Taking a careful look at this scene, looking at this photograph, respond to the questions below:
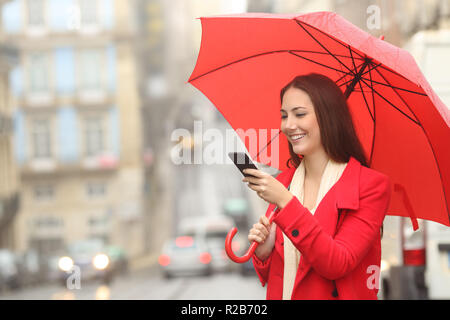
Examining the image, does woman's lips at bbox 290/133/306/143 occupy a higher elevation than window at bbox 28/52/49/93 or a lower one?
lower

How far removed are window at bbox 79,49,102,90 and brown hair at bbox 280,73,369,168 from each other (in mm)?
32367

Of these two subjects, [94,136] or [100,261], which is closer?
[100,261]

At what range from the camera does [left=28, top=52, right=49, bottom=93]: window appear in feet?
107

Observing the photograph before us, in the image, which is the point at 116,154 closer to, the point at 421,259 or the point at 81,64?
the point at 81,64

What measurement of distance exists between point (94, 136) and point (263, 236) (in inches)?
1263

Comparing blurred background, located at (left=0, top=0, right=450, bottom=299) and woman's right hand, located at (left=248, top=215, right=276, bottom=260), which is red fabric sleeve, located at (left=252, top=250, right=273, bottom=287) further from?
blurred background, located at (left=0, top=0, right=450, bottom=299)

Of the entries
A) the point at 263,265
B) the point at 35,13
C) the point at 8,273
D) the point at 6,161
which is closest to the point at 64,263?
the point at 8,273

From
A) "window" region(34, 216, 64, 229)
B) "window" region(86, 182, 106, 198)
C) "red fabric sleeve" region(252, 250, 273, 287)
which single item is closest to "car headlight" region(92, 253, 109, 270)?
"window" region(34, 216, 64, 229)

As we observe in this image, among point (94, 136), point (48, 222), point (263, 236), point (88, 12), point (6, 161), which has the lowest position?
point (48, 222)

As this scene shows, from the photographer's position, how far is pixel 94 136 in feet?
110

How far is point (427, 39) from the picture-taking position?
558 cm

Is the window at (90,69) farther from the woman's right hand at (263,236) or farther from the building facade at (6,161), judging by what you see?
the woman's right hand at (263,236)

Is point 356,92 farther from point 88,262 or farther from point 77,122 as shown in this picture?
point 77,122

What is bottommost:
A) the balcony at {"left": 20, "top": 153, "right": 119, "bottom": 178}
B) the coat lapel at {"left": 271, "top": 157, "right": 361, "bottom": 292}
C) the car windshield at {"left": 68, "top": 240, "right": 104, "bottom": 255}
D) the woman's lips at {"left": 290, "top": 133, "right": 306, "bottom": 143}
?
the car windshield at {"left": 68, "top": 240, "right": 104, "bottom": 255}
